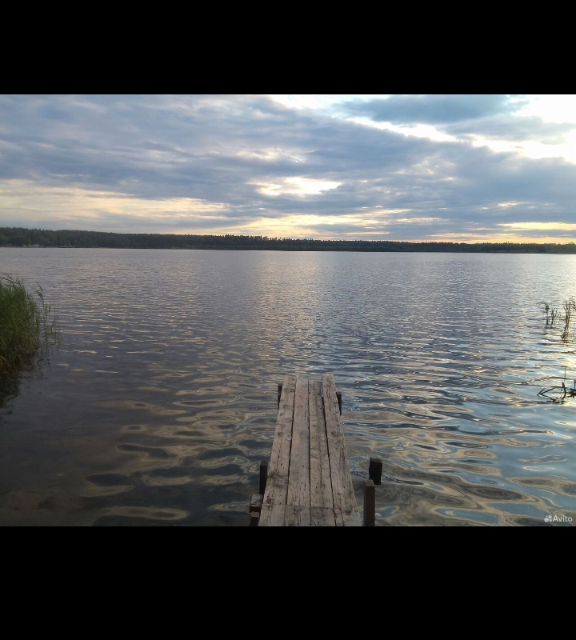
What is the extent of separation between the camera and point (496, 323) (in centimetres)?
2172

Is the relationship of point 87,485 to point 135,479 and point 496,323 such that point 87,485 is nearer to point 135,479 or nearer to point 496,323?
point 135,479

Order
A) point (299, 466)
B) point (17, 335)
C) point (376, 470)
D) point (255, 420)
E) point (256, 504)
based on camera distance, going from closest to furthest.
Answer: point (256, 504), point (299, 466), point (376, 470), point (255, 420), point (17, 335)

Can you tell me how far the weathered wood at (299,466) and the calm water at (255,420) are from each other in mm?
992

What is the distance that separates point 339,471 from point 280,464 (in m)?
0.72

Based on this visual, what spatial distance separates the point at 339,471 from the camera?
5.48 meters

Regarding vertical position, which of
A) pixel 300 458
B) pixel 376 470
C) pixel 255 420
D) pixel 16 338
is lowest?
pixel 255 420

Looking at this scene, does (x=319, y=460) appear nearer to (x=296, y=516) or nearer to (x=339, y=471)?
(x=339, y=471)

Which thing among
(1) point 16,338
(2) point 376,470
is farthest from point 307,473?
(1) point 16,338
